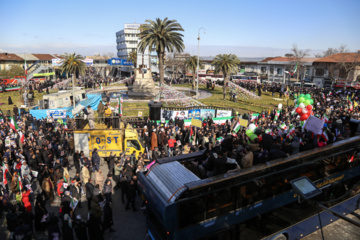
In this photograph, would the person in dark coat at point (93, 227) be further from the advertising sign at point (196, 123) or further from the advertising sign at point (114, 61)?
the advertising sign at point (114, 61)

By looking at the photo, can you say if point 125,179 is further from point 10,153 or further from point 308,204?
point 10,153

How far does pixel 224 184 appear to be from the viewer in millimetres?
6363

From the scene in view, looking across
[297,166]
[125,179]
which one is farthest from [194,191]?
[125,179]

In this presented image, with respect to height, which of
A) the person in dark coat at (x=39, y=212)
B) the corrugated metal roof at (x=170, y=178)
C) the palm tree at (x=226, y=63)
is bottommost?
the person in dark coat at (x=39, y=212)

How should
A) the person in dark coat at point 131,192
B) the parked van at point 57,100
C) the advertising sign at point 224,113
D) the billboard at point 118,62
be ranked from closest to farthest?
1. the person in dark coat at point 131,192
2. the advertising sign at point 224,113
3. the parked van at point 57,100
4. the billboard at point 118,62

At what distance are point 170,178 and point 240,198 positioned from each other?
1978 millimetres

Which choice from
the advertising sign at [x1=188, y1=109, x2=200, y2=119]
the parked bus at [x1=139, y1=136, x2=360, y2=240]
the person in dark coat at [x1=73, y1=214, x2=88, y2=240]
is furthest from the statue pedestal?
the parked bus at [x1=139, y1=136, x2=360, y2=240]

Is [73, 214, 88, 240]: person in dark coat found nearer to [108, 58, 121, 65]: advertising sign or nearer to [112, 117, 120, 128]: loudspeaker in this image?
[112, 117, 120, 128]: loudspeaker

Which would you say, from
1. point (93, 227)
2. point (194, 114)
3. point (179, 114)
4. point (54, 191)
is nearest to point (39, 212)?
point (93, 227)

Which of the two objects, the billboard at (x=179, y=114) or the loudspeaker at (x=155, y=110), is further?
the billboard at (x=179, y=114)

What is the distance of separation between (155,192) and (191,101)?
23682 mm

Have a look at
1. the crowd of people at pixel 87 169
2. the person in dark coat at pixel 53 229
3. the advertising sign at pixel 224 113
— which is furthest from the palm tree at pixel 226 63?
the person in dark coat at pixel 53 229

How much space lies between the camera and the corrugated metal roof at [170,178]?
6.16m

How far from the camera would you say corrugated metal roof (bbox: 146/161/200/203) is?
6.16 m
